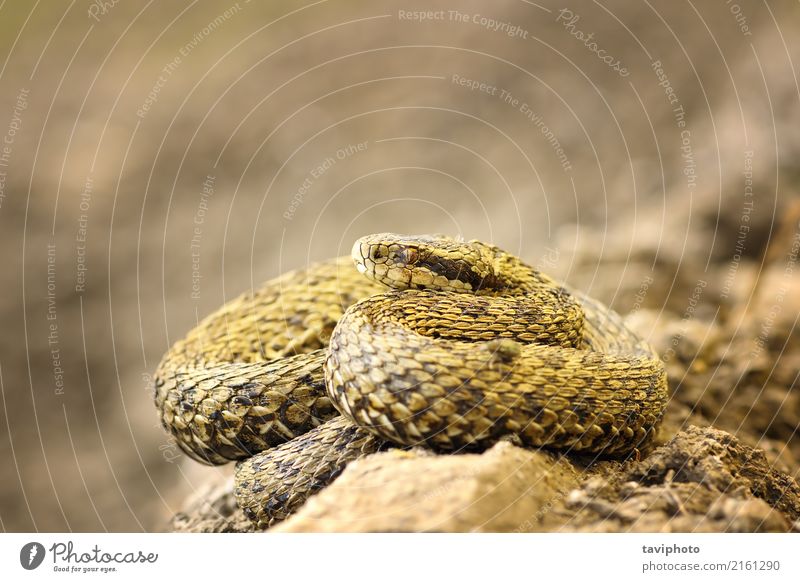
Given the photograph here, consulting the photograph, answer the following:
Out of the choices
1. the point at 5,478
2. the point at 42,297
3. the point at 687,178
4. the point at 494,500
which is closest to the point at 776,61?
the point at 687,178

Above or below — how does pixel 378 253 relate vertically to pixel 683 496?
above

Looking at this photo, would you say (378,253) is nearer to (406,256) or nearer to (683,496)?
(406,256)

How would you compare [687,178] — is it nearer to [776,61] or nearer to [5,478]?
[776,61]
